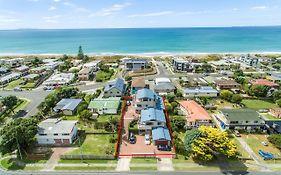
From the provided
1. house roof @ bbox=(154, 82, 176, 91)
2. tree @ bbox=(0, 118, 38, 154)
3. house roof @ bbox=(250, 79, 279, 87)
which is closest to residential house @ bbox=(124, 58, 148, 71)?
house roof @ bbox=(154, 82, 176, 91)

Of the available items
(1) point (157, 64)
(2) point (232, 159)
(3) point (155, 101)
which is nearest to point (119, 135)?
(3) point (155, 101)

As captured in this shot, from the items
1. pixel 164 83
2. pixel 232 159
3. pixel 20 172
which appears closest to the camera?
pixel 20 172

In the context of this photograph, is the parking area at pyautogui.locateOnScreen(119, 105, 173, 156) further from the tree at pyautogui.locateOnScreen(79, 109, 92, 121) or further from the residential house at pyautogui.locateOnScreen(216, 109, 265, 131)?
the residential house at pyautogui.locateOnScreen(216, 109, 265, 131)

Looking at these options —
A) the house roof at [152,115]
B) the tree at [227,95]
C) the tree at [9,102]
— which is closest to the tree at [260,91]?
the tree at [227,95]

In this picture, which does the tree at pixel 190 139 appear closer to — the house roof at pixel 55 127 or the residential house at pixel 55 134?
the residential house at pixel 55 134

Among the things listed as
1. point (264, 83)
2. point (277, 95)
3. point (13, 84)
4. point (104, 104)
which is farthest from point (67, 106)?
point (264, 83)

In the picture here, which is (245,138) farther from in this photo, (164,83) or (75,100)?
(75,100)
